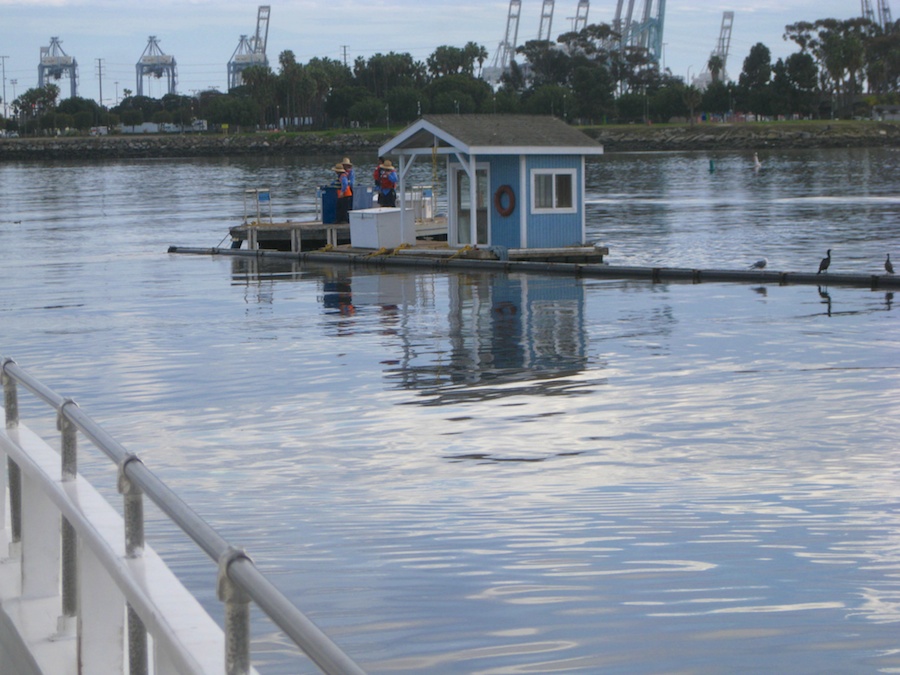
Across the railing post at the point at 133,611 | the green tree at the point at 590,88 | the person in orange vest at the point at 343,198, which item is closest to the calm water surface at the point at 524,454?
the railing post at the point at 133,611

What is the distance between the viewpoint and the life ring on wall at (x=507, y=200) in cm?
2853

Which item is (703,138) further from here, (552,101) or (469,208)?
(469,208)

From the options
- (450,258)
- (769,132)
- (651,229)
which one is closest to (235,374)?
(450,258)

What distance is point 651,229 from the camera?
157 ft

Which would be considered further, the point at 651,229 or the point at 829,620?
the point at 651,229

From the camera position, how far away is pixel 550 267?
89.0 feet

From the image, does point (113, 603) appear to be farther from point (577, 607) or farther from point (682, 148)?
point (682, 148)

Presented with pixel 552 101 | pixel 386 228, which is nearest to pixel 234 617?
pixel 386 228

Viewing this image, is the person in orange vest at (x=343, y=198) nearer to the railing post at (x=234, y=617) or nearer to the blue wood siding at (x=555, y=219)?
the blue wood siding at (x=555, y=219)

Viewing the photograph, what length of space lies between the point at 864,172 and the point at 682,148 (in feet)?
271

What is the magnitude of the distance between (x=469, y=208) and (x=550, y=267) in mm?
3425

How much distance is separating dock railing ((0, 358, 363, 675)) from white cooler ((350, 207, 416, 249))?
2616 cm

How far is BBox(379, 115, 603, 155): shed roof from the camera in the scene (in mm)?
28328

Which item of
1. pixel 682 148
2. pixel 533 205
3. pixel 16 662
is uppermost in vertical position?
pixel 682 148
